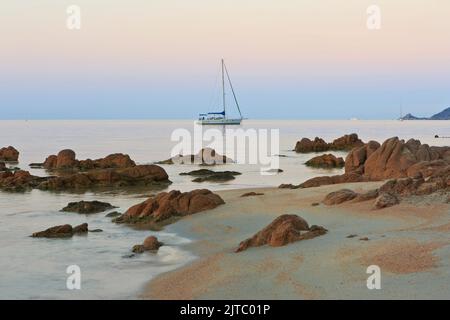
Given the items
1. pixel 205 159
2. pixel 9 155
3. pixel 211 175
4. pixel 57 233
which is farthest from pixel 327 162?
pixel 57 233

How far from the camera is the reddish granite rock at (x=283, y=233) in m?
17.2

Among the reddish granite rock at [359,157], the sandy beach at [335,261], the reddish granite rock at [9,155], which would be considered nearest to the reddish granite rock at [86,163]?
the reddish granite rock at [9,155]

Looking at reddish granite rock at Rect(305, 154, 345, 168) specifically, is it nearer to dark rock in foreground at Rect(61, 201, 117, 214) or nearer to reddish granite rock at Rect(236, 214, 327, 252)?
dark rock in foreground at Rect(61, 201, 117, 214)

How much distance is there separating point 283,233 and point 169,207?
9492mm

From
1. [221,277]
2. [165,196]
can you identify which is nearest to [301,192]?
[165,196]

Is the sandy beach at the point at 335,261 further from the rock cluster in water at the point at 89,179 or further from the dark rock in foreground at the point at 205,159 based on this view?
the dark rock in foreground at the point at 205,159

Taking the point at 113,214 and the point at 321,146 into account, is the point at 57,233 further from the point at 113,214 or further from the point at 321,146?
the point at 321,146

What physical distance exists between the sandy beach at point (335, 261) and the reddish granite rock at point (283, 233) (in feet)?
1.11

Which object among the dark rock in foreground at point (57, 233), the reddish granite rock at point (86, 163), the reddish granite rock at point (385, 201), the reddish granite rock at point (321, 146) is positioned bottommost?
the reddish granite rock at point (321, 146)

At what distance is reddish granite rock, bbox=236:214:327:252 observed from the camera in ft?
56.4

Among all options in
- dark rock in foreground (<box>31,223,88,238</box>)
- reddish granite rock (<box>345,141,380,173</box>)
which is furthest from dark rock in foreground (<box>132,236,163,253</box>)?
reddish granite rock (<box>345,141,380,173</box>)

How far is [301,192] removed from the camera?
2953cm
